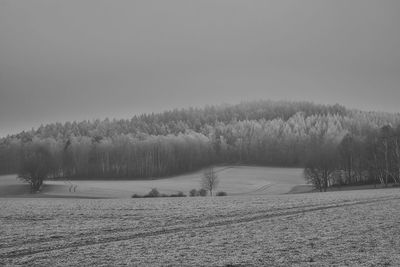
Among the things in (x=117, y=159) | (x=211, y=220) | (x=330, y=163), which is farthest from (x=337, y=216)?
(x=117, y=159)

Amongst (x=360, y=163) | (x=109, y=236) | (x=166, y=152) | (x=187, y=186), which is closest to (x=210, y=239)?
(x=109, y=236)

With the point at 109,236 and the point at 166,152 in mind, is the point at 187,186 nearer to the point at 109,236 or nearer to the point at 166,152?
the point at 166,152

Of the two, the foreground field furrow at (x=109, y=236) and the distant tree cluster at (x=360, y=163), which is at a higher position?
the distant tree cluster at (x=360, y=163)

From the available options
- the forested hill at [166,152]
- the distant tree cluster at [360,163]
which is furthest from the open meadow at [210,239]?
the forested hill at [166,152]

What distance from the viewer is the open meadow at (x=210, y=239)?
16.8 m

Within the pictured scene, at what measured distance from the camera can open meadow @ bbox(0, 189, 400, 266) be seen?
1680 centimetres

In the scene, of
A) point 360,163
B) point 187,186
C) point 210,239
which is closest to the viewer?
point 210,239

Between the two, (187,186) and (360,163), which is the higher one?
(360,163)

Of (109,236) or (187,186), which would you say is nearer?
(109,236)

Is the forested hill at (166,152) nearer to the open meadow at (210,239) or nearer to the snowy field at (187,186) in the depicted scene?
the snowy field at (187,186)

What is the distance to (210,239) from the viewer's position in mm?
21594

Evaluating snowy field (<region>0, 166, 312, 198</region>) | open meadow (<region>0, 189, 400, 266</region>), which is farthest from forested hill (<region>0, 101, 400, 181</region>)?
open meadow (<region>0, 189, 400, 266</region>)

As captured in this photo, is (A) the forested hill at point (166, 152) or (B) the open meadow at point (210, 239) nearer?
(B) the open meadow at point (210, 239)

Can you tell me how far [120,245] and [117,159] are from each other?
5547 inches
